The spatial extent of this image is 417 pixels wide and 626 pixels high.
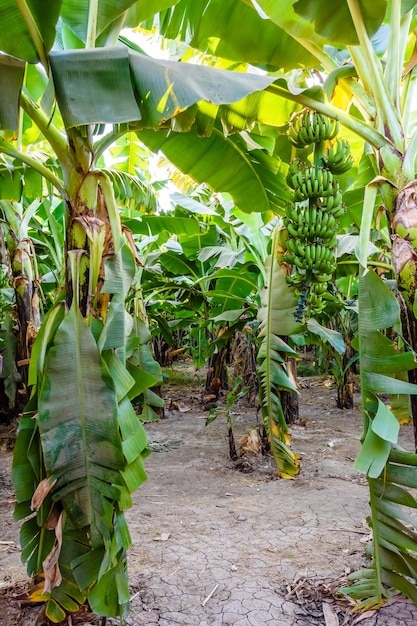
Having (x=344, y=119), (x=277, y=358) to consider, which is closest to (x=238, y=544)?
(x=277, y=358)

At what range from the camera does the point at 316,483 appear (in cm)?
349

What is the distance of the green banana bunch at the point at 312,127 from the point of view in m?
2.08

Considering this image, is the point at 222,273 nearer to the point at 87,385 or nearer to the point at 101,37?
the point at 101,37

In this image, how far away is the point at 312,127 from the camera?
2096 millimetres

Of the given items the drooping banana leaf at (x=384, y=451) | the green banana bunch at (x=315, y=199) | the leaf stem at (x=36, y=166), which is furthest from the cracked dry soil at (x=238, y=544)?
the leaf stem at (x=36, y=166)

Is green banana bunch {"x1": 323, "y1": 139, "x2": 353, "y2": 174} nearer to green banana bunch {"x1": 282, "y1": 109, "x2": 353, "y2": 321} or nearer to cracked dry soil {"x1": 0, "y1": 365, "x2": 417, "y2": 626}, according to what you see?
green banana bunch {"x1": 282, "y1": 109, "x2": 353, "y2": 321}

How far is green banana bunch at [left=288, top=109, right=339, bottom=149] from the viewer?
208cm

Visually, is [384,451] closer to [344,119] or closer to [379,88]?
[344,119]

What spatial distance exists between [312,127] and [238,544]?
2.25 meters

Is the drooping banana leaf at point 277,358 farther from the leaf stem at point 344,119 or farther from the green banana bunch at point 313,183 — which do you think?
the leaf stem at point 344,119

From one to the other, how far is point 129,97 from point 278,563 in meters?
2.24

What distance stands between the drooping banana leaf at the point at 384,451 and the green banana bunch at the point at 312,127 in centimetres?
81

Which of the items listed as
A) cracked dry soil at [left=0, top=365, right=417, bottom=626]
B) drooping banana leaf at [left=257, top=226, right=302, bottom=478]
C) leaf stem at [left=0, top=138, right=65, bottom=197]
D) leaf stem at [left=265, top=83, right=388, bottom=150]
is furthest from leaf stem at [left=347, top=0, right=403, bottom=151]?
cracked dry soil at [left=0, top=365, right=417, bottom=626]

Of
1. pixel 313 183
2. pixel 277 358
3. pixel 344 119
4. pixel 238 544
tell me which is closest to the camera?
pixel 344 119
